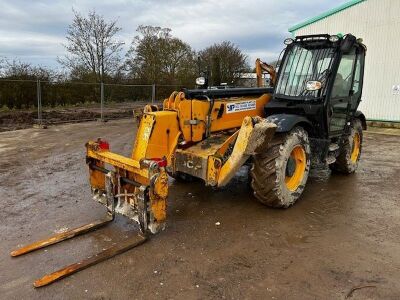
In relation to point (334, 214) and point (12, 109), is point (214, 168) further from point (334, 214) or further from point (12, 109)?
point (12, 109)

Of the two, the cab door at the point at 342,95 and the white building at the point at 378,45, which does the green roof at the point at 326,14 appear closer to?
the white building at the point at 378,45

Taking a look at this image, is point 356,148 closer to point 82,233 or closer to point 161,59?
point 82,233

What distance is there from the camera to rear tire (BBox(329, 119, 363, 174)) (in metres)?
6.93

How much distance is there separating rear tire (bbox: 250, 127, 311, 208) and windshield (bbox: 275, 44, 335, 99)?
84 centimetres

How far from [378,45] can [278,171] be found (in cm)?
1205

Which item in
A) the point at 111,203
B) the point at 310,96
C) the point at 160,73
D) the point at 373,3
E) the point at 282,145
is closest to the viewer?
the point at 111,203

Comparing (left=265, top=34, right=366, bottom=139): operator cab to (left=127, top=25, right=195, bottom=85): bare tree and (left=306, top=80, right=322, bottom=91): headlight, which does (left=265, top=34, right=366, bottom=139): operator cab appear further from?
(left=127, top=25, right=195, bottom=85): bare tree

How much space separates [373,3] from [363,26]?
0.88m

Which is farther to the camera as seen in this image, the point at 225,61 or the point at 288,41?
the point at 225,61

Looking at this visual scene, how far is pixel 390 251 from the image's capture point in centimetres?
411

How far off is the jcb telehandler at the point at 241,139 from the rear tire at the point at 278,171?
0.01 meters

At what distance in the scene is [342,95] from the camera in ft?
20.5

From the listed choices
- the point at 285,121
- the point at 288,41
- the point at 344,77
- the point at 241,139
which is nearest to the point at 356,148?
the point at 344,77

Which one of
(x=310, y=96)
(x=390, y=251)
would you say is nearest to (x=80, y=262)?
(x=390, y=251)
